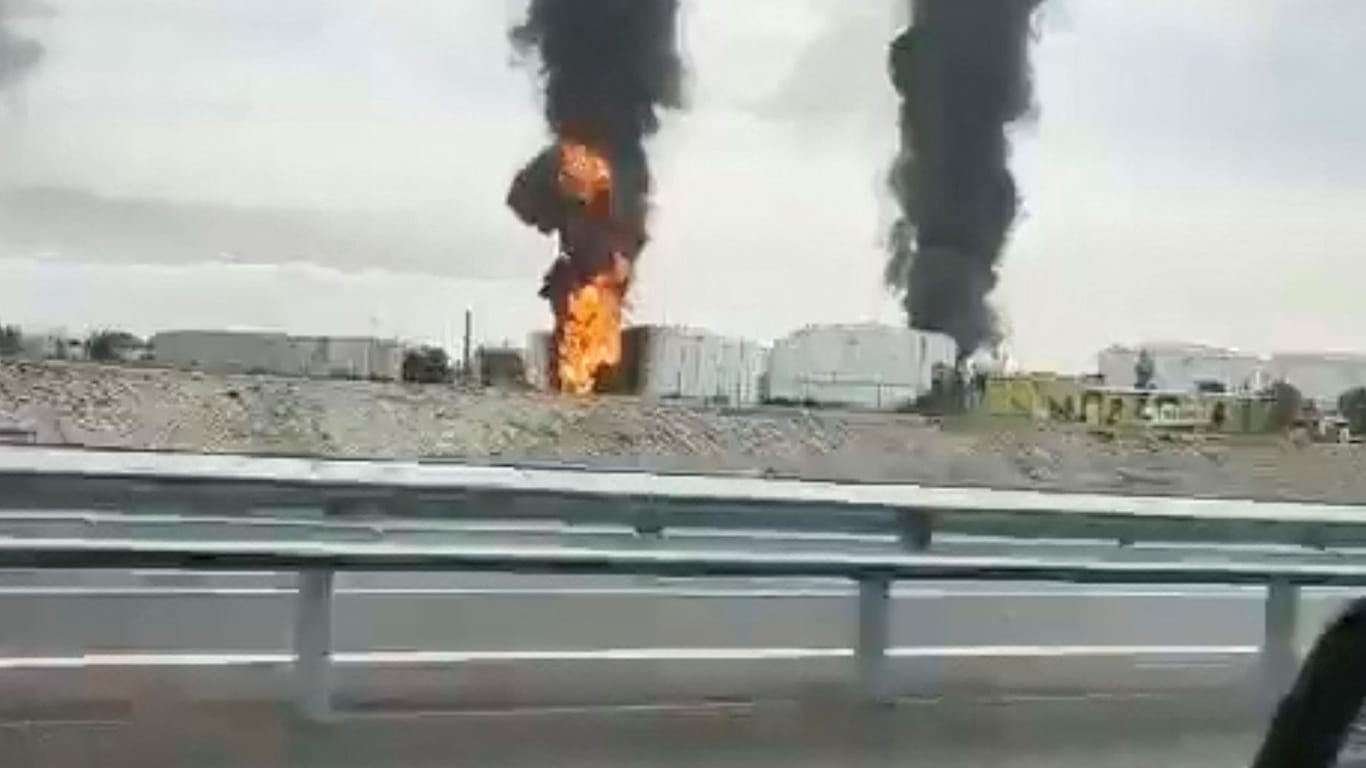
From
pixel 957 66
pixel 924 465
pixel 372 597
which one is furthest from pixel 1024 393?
pixel 372 597

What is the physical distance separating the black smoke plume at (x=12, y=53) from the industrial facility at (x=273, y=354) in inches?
44.3

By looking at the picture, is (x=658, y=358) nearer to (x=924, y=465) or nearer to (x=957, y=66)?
(x=924, y=465)

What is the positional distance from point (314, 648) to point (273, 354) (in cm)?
315

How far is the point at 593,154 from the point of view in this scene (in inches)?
342

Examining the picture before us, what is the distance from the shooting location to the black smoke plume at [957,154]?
875 centimetres

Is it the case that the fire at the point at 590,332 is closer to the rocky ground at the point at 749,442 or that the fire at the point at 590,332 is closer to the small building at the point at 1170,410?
the rocky ground at the point at 749,442

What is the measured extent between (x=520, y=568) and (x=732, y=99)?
4581mm

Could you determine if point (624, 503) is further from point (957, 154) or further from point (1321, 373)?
point (1321, 373)

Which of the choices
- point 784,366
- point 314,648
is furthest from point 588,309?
point 314,648

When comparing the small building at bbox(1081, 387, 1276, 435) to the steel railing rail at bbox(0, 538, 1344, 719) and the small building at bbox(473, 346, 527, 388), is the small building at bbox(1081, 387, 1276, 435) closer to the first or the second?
the small building at bbox(473, 346, 527, 388)

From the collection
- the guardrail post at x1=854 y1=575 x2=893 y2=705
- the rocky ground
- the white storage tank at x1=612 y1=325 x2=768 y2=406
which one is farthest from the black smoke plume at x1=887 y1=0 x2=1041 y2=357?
the guardrail post at x1=854 y1=575 x2=893 y2=705

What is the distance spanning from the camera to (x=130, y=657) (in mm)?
5660


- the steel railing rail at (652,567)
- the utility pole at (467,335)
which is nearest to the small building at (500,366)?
the utility pole at (467,335)

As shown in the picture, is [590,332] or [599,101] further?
[599,101]
